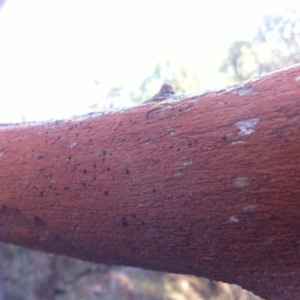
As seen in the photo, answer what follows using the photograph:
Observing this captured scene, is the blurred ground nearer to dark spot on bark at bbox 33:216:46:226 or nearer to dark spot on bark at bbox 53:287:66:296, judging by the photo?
dark spot on bark at bbox 53:287:66:296

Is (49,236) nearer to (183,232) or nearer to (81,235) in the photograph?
(81,235)

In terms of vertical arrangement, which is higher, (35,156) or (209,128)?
(35,156)

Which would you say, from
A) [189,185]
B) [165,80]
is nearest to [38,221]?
[189,185]

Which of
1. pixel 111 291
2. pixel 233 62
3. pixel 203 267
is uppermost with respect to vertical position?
pixel 233 62

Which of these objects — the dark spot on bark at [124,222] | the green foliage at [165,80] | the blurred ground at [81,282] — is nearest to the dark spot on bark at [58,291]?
the blurred ground at [81,282]

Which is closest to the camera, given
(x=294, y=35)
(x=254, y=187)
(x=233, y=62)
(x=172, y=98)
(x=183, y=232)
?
(x=254, y=187)

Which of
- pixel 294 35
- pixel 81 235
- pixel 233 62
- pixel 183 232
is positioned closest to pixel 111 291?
pixel 233 62

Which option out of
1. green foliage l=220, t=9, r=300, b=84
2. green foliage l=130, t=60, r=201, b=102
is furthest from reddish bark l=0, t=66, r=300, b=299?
green foliage l=130, t=60, r=201, b=102
